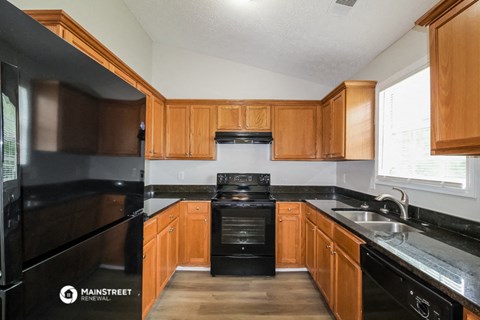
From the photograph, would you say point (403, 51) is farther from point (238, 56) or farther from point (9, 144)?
point (9, 144)

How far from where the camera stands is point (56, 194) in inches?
27.2

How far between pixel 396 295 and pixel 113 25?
326 centimetres

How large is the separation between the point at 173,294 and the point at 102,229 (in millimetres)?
1979

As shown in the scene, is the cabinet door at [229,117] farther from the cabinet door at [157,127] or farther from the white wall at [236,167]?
the cabinet door at [157,127]

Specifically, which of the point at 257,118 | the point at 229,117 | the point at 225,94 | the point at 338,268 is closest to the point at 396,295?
the point at 338,268

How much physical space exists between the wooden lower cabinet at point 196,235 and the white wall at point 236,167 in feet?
2.24

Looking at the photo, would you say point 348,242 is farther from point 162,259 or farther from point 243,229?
point 162,259

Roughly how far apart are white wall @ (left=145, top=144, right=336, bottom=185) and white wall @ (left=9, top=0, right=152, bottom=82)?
1.43 meters

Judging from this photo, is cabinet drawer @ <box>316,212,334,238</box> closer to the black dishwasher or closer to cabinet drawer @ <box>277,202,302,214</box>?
cabinet drawer @ <box>277,202,302,214</box>

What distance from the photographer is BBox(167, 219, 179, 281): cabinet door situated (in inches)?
101

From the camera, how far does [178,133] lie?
336 cm

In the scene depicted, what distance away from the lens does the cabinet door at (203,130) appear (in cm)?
335

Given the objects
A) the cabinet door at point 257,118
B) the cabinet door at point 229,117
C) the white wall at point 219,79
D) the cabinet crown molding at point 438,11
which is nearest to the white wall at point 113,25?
the white wall at point 219,79

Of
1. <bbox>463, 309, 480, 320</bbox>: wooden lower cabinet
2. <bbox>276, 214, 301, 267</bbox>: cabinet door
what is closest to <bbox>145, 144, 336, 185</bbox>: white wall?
<bbox>276, 214, 301, 267</bbox>: cabinet door
